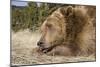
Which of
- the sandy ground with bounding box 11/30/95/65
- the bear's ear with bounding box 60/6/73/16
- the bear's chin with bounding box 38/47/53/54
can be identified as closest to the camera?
the sandy ground with bounding box 11/30/95/65

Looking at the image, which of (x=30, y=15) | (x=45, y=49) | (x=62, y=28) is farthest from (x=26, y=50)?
(x=62, y=28)

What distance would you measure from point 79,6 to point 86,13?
15cm

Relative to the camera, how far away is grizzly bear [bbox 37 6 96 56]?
264 cm

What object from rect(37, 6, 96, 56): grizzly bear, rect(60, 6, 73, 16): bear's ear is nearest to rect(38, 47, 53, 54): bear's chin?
rect(37, 6, 96, 56): grizzly bear

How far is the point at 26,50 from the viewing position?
2539mm

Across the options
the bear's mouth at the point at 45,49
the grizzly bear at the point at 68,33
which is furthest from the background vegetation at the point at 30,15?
the bear's mouth at the point at 45,49

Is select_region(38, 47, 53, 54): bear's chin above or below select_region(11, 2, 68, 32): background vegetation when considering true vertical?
below

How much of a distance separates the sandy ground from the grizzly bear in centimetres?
8

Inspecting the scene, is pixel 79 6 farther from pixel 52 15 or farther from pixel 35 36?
pixel 35 36

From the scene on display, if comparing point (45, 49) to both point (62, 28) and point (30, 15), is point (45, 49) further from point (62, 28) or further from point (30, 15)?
point (30, 15)

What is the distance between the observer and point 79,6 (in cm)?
281

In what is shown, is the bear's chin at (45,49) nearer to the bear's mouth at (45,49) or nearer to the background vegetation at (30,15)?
the bear's mouth at (45,49)

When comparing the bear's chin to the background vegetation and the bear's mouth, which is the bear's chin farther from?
the background vegetation

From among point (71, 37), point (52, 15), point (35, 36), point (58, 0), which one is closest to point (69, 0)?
point (58, 0)
